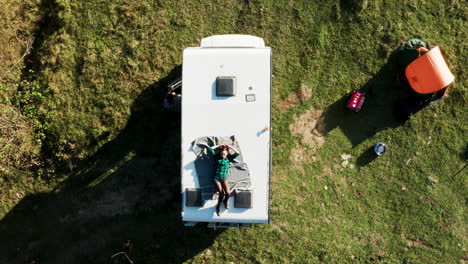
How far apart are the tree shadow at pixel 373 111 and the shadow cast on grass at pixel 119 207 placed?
3815mm

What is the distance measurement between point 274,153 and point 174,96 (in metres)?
2.74

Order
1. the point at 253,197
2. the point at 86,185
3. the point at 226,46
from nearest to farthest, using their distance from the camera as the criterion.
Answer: the point at 253,197 < the point at 226,46 < the point at 86,185

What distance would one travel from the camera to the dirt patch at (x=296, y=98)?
763 centimetres

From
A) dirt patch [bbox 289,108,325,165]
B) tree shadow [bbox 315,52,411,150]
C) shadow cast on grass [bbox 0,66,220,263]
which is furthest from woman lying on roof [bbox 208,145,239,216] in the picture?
tree shadow [bbox 315,52,411,150]

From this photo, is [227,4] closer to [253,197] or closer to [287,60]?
[287,60]

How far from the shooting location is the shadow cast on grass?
24.6ft

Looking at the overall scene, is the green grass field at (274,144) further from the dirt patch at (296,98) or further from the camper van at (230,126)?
the camper van at (230,126)

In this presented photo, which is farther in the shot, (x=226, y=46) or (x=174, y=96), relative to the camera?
(x=174, y=96)

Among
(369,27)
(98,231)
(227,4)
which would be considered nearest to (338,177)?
(369,27)

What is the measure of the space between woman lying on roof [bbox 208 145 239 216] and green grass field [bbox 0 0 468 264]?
2224 millimetres

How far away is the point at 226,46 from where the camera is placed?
20.1 feet

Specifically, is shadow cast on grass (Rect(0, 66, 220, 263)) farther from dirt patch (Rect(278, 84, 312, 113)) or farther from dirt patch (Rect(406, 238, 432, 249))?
dirt patch (Rect(406, 238, 432, 249))

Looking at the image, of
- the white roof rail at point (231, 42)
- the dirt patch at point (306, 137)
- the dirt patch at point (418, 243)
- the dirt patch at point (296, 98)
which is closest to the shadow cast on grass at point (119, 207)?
the white roof rail at point (231, 42)

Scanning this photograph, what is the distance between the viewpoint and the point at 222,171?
5551 mm
